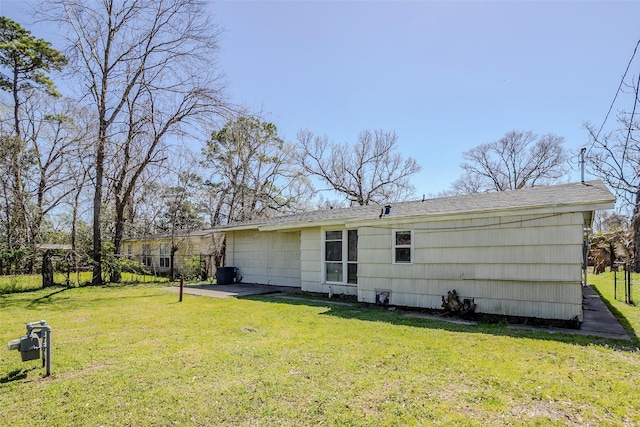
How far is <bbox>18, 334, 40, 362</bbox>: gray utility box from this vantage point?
4.01 metres

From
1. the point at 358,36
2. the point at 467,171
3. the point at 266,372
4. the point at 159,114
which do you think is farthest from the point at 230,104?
the point at 467,171

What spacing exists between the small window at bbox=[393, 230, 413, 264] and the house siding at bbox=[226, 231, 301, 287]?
5068 mm

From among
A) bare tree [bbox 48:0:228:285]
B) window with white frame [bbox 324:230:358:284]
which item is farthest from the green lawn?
bare tree [bbox 48:0:228:285]

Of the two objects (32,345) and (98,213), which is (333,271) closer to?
(32,345)

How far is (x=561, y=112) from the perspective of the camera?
Answer: 416 inches

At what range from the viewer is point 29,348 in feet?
13.3

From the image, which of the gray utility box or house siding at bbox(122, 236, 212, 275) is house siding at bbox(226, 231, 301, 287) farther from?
the gray utility box

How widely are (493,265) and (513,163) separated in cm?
2668

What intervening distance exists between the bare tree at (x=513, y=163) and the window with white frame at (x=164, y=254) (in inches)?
987

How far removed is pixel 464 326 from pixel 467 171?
2841 centimetres

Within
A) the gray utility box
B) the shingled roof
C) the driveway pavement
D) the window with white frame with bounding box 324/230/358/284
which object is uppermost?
the shingled roof

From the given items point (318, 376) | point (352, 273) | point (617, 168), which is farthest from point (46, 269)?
point (617, 168)

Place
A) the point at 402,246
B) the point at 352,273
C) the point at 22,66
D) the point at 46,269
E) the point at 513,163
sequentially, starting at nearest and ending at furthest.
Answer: the point at 402,246, the point at 352,273, the point at 46,269, the point at 22,66, the point at 513,163

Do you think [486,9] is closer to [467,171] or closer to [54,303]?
[54,303]
